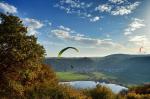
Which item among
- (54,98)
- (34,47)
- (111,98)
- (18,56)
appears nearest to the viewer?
(54,98)

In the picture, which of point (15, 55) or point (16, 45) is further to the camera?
point (16, 45)

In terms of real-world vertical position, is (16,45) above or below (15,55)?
above

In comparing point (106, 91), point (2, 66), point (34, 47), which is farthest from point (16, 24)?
point (106, 91)

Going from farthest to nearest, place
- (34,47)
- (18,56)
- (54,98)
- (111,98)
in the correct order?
1. (34,47)
2. (18,56)
3. (111,98)
4. (54,98)

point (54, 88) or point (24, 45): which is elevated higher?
point (24, 45)

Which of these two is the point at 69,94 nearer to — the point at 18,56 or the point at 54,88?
the point at 54,88

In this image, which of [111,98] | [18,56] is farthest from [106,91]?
[18,56]

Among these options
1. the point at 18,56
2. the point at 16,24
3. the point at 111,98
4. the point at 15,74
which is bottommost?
the point at 111,98

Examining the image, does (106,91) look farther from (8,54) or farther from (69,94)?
(8,54)

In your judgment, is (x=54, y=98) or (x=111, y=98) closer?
(x=54, y=98)
